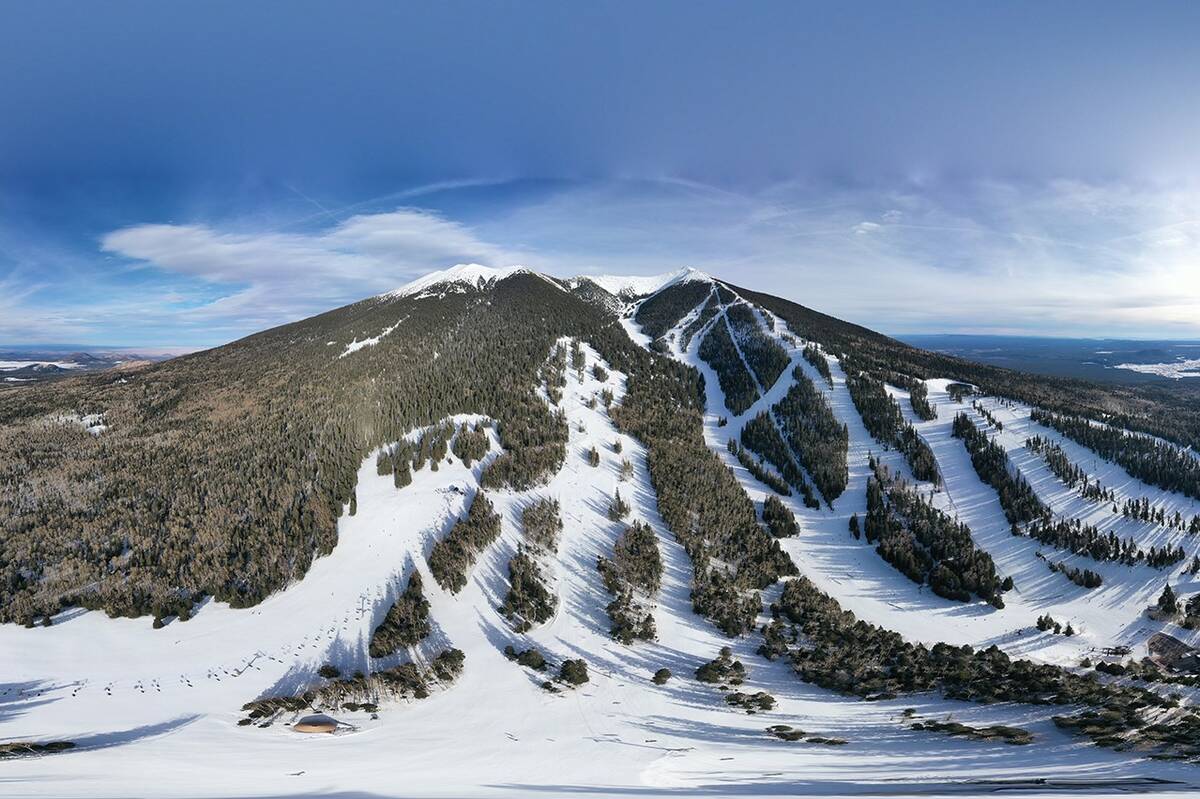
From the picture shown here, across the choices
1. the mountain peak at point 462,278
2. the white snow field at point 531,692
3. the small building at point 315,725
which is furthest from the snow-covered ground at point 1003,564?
the mountain peak at point 462,278

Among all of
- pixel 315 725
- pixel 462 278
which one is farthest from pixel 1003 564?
pixel 462 278

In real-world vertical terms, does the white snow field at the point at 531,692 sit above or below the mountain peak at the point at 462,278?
below

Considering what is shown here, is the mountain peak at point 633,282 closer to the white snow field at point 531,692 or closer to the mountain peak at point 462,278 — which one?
the mountain peak at point 462,278

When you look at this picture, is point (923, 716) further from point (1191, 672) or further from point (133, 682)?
point (133, 682)

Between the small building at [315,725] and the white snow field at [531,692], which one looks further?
the small building at [315,725]

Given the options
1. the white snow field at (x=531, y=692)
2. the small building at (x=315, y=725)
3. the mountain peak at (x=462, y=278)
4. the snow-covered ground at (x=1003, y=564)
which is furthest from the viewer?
the mountain peak at (x=462, y=278)

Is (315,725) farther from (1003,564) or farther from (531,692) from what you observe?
(1003,564)

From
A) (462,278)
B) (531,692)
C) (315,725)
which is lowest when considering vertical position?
(531,692)

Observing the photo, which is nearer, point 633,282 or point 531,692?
point 531,692

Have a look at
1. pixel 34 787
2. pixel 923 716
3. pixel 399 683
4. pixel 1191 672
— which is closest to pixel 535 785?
pixel 399 683
